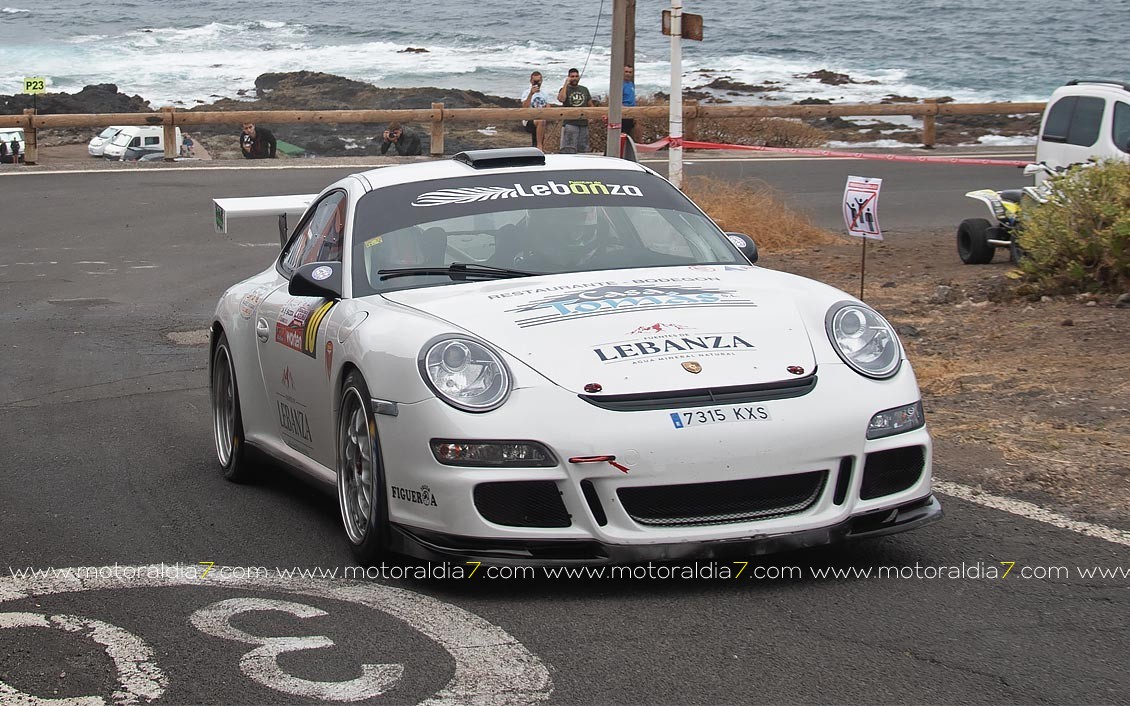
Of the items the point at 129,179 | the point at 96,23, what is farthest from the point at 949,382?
the point at 96,23

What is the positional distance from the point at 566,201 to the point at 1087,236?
19.2ft

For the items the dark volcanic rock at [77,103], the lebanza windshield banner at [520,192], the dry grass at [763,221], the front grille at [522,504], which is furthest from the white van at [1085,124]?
the dark volcanic rock at [77,103]

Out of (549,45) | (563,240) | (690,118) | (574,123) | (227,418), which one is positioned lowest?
(549,45)

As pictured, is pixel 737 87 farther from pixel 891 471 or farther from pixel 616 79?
pixel 891 471

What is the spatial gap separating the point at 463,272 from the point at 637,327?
109 centimetres

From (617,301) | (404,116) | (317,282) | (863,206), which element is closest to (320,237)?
(317,282)

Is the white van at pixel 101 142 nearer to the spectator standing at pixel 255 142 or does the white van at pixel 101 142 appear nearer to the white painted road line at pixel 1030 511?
the spectator standing at pixel 255 142

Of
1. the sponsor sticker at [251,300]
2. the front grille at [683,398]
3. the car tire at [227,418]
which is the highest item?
the front grille at [683,398]

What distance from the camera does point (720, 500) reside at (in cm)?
479

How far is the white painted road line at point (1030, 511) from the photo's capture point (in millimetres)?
5500

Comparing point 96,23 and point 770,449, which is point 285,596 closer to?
point 770,449

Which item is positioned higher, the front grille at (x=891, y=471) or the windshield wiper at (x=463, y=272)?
the windshield wiper at (x=463, y=272)

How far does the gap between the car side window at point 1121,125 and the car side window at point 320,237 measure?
10.6 m

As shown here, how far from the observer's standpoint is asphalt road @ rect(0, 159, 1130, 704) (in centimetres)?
398
